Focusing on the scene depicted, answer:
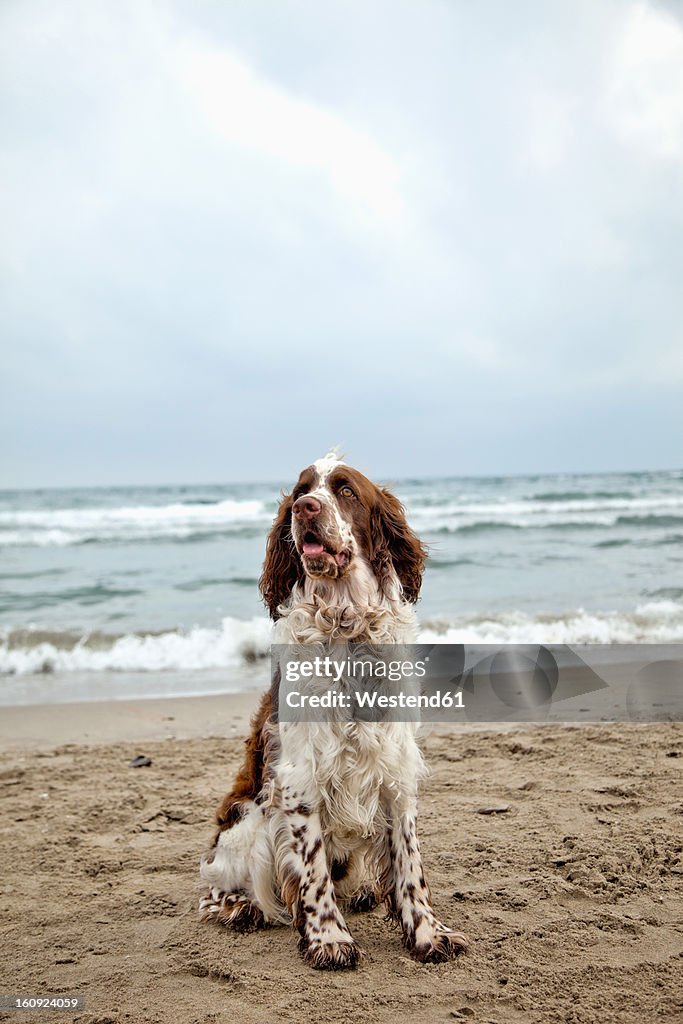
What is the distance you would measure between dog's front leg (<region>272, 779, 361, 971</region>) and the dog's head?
0.80m

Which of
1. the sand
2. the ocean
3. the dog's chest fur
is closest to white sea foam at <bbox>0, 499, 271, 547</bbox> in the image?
the ocean

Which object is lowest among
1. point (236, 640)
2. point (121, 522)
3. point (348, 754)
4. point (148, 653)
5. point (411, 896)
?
point (411, 896)

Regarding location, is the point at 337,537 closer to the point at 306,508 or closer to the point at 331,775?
the point at 306,508

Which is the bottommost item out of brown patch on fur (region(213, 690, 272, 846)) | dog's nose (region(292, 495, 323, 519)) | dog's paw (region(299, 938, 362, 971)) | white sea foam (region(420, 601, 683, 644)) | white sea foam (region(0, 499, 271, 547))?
dog's paw (region(299, 938, 362, 971))

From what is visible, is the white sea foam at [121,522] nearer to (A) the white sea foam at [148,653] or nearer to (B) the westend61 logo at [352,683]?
(A) the white sea foam at [148,653]

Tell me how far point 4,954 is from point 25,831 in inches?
51.0

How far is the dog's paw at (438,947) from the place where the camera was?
288 cm

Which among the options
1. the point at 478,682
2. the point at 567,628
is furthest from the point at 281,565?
the point at 567,628

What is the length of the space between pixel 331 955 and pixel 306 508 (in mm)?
1634

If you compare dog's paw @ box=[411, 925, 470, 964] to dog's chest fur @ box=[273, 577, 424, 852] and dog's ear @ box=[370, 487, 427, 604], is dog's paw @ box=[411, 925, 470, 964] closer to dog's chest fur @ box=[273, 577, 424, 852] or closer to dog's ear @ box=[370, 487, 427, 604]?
dog's chest fur @ box=[273, 577, 424, 852]

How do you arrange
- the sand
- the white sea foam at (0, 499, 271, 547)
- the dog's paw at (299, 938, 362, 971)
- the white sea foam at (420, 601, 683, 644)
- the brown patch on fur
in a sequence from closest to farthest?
the sand < the dog's paw at (299, 938, 362, 971) < the brown patch on fur < the white sea foam at (420, 601, 683, 644) < the white sea foam at (0, 499, 271, 547)

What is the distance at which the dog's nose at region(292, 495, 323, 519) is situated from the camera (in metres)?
2.85

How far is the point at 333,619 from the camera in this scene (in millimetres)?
2943

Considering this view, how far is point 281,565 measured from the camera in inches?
125
